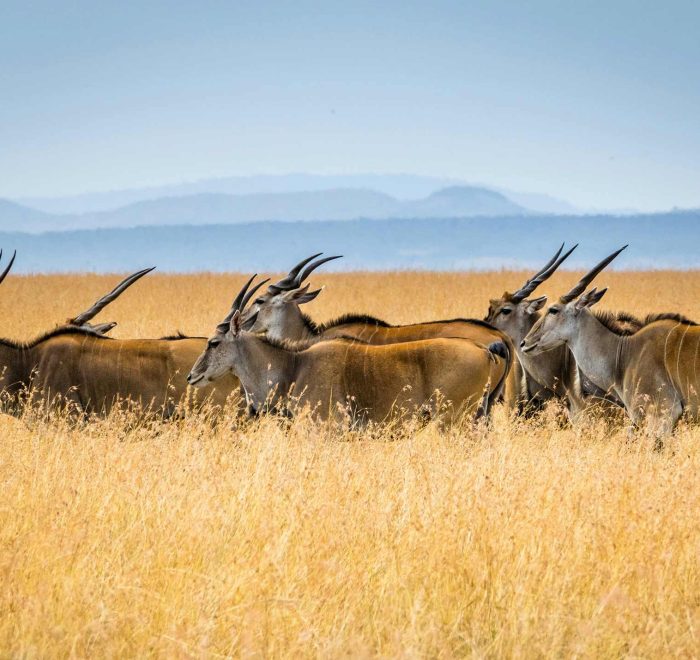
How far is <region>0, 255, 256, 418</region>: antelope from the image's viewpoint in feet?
30.8

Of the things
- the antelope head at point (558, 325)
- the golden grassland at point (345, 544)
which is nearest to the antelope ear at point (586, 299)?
the antelope head at point (558, 325)

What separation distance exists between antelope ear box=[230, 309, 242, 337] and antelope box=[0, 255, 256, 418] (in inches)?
18.5

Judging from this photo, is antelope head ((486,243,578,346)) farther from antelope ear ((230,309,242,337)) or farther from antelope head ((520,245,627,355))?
antelope ear ((230,309,242,337))

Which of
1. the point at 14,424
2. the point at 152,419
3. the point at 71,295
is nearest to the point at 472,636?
the point at 152,419

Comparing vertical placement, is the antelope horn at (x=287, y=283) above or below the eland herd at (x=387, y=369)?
above

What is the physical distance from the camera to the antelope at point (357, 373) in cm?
820

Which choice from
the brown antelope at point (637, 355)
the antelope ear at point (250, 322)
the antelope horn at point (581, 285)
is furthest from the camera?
the antelope ear at point (250, 322)

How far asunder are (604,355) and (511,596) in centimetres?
488

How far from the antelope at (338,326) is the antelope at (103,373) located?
91 cm

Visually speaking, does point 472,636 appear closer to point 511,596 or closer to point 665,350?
point 511,596

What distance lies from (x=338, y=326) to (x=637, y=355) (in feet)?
9.25

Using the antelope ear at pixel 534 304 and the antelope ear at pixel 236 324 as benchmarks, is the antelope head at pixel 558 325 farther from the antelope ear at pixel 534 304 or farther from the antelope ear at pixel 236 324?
the antelope ear at pixel 236 324

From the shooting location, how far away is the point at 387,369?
8.35 metres

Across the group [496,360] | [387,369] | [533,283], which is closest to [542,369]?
[533,283]
